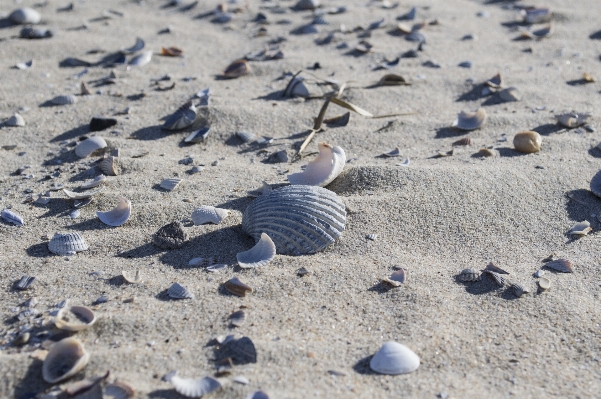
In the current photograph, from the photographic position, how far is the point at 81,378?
161 cm

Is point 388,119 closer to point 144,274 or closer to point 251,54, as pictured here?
point 251,54

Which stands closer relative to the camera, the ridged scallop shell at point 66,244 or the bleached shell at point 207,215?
the ridged scallop shell at point 66,244

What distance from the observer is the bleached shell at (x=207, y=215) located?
2.31m

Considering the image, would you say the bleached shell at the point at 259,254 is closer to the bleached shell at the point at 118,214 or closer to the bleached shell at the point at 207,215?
the bleached shell at the point at 207,215

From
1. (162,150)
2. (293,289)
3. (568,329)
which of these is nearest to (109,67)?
(162,150)

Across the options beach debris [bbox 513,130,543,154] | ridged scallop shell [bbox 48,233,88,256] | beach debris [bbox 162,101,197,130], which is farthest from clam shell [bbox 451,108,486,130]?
ridged scallop shell [bbox 48,233,88,256]

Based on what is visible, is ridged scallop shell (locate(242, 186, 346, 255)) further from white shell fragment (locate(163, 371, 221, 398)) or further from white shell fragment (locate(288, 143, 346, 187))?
white shell fragment (locate(163, 371, 221, 398))

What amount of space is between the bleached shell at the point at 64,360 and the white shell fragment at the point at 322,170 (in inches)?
43.3

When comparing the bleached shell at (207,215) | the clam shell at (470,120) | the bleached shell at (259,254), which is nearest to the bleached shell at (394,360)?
the bleached shell at (259,254)

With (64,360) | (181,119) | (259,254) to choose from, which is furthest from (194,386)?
(181,119)

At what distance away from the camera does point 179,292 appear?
1.92 meters

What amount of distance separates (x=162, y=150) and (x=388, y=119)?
3.54ft

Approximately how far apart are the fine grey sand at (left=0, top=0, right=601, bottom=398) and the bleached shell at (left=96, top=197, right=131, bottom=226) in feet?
0.08

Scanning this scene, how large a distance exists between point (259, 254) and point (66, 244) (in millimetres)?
642
